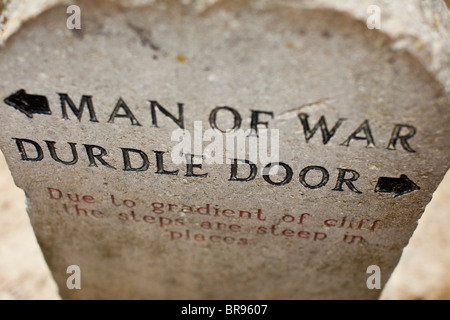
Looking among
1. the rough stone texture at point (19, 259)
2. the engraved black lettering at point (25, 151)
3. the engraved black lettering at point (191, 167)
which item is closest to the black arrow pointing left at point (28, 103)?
the engraved black lettering at point (25, 151)

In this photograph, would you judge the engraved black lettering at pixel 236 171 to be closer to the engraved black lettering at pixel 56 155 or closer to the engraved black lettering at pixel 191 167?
the engraved black lettering at pixel 191 167

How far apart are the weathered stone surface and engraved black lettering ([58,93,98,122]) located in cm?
1

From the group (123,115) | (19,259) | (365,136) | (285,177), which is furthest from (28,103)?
(19,259)

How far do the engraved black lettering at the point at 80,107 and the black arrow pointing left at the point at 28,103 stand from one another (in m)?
0.04

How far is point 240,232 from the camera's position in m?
1.30

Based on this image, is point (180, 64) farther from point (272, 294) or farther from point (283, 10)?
point (272, 294)

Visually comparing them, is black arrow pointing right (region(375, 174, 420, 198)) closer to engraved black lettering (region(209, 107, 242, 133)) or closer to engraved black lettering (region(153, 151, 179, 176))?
engraved black lettering (region(209, 107, 242, 133))

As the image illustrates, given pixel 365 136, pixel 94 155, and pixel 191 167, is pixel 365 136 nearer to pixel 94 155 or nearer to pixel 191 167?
pixel 191 167

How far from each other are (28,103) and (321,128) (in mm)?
698

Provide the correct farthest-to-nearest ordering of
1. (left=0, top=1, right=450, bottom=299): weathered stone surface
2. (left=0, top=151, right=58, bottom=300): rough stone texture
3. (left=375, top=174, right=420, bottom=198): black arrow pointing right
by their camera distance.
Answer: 1. (left=0, top=151, right=58, bottom=300): rough stone texture
2. (left=375, top=174, right=420, bottom=198): black arrow pointing right
3. (left=0, top=1, right=450, bottom=299): weathered stone surface

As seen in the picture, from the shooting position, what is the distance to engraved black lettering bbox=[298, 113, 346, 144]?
0.93m

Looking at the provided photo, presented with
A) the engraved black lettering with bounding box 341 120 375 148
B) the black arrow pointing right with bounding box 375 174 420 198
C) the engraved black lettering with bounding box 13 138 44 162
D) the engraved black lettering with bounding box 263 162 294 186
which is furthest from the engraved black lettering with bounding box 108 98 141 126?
the black arrow pointing right with bounding box 375 174 420 198

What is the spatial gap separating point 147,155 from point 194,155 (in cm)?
13

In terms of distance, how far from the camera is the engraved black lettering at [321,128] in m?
0.93
